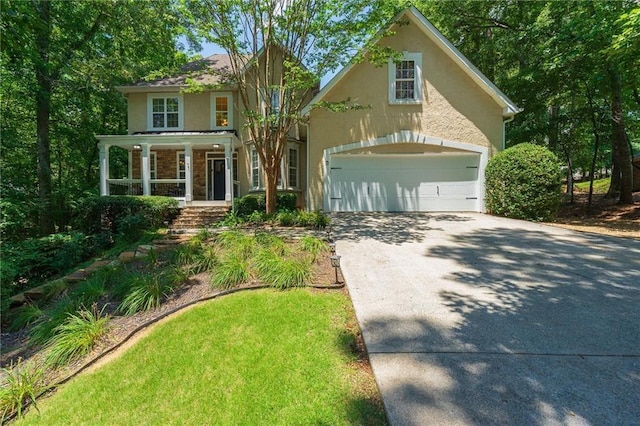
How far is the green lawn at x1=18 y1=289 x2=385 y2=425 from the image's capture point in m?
2.47

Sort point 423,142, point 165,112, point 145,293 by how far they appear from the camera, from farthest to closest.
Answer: point 165,112 < point 423,142 < point 145,293

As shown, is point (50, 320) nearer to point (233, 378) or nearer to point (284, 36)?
point (233, 378)

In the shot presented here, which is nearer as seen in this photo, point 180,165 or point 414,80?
point 414,80

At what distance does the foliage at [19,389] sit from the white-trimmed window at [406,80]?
39.7ft

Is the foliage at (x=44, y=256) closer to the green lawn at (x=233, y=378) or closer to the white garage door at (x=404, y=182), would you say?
the green lawn at (x=233, y=378)

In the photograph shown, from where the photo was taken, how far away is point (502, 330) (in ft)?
11.0

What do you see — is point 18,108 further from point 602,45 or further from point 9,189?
point 602,45

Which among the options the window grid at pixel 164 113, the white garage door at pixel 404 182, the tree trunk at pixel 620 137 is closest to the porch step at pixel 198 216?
the white garage door at pixel 404 182

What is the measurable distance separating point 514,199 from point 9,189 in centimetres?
1895

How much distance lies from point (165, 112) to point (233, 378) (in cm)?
1456

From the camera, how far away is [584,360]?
282 centimetres

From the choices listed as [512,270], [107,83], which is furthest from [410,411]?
[107,83]

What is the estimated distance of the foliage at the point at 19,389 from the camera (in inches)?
113

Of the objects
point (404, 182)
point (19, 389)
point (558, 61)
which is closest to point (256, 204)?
point (404, 182)
